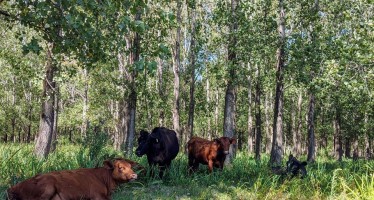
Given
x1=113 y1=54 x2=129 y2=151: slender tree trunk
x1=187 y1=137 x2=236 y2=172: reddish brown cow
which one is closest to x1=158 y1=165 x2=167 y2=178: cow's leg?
x1=187 y1=137 x2=236 y2=172: reddish brown cow

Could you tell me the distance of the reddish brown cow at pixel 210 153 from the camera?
1160 cm

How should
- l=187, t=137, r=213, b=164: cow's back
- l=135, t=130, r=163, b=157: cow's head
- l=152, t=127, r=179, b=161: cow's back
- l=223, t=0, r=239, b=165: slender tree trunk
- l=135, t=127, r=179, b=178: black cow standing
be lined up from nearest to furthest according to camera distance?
1. l=135, t=130, r=163, b=157: cow's head
2. l=135, t=127, r=179, b=178: black cow standing
3. l=152, t=127, r=179, b=161: cow's back
4. l=187, t=137, r=213, b=164: cow's back
5. l=223, t=0, r=239, b=165: slender tree trunk

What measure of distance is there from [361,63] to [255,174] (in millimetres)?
4445

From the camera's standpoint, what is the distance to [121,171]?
277 inches

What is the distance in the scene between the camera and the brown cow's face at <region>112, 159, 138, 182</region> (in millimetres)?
6992

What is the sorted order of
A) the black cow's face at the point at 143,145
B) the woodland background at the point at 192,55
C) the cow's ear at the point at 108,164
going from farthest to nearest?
the black cow's face at the point at 143,145
the woodland background at the point at 192,55
the cow's ear at the point at 108,164

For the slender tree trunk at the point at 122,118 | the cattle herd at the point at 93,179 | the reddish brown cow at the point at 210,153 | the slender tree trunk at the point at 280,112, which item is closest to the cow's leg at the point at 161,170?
the cattle herd at the point at 93,179

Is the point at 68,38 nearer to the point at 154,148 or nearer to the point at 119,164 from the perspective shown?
the point at 119,164

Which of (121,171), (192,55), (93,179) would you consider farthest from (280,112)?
(192,55)

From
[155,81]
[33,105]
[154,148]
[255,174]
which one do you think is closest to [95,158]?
[154,148]

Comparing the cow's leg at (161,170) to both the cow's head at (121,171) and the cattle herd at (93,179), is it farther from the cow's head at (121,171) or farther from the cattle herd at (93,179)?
the cow's head at (121,171)

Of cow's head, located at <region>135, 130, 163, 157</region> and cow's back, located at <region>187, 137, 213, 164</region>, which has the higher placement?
cow's head, located at <region>135, 130, 163, 157</region>

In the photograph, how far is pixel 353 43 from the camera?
10.8 m

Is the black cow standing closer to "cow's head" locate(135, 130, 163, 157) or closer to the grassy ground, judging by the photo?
"cow's head" locate(135, 130, 163, 157)
